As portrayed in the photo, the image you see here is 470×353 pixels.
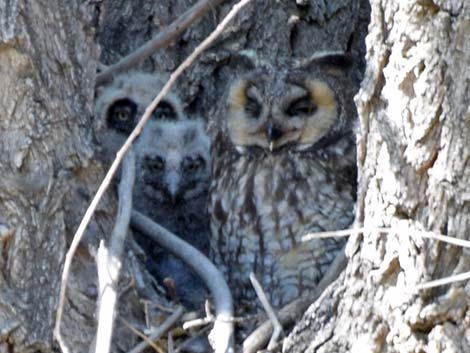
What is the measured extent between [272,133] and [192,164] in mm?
615

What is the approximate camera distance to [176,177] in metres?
3.75

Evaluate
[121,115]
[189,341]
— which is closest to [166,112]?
[121,115]

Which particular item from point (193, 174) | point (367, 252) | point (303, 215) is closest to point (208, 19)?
point (193, 174)

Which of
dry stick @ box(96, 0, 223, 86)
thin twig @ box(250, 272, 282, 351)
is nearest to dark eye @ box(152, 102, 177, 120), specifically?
dry stick @ box(96, 0, 223, 86)

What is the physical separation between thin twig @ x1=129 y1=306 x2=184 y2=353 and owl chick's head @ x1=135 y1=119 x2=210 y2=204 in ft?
2.87

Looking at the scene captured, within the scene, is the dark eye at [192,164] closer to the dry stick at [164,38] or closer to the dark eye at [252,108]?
the dry stick at [164,38]

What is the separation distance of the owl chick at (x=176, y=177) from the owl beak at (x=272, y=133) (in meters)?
0.43

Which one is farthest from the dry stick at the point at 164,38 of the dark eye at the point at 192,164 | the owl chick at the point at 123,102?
the dark eye at the point at 192,164

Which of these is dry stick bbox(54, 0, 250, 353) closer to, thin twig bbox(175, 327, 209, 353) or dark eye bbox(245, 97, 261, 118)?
thin twig bbox(175, 327, 209, 353)

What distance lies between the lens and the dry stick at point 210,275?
2676 millimetres

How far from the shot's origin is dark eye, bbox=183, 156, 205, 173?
12.5 ft

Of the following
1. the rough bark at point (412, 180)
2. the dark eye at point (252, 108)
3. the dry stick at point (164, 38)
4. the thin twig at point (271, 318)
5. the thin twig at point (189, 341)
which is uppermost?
the dry stick at point (164, 38)

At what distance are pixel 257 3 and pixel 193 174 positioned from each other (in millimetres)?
545

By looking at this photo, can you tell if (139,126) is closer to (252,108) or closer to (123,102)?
(252,108)
